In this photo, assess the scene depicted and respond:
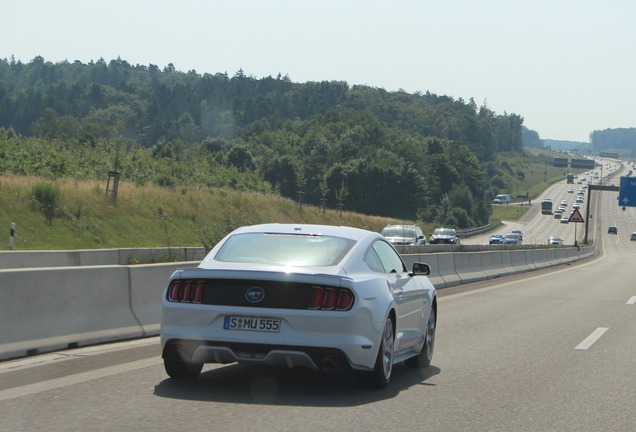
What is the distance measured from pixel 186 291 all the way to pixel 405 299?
223cm

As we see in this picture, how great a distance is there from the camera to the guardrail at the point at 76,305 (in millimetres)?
9641

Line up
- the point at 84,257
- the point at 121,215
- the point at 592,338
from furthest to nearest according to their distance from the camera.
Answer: the point at 121,215 → the point at 84,257 → the point at 592,338

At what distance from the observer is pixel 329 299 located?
8250mm

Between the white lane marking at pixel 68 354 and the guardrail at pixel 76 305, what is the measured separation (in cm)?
9

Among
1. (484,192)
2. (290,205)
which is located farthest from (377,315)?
(484,192)

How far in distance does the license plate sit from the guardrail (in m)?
2.46

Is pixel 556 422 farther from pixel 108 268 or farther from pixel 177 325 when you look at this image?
pixel 108 268

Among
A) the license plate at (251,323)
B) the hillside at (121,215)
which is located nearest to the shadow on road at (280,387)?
the license plate at (251,323)

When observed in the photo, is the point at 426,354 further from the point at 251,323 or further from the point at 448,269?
the point at 448,269

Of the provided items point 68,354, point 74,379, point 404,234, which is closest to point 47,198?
point 404,234

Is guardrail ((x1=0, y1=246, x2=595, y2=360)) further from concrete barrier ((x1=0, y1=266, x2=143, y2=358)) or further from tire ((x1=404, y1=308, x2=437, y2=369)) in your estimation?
tire ((x1=404, y1=308, x2=437, y2=369))

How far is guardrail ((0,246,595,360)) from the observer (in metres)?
9.64

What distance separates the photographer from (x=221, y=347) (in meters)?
8.21

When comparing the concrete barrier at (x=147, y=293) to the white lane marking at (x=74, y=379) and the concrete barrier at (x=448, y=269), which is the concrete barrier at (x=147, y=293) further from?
the concrete barrier at (x=448, y=269)
